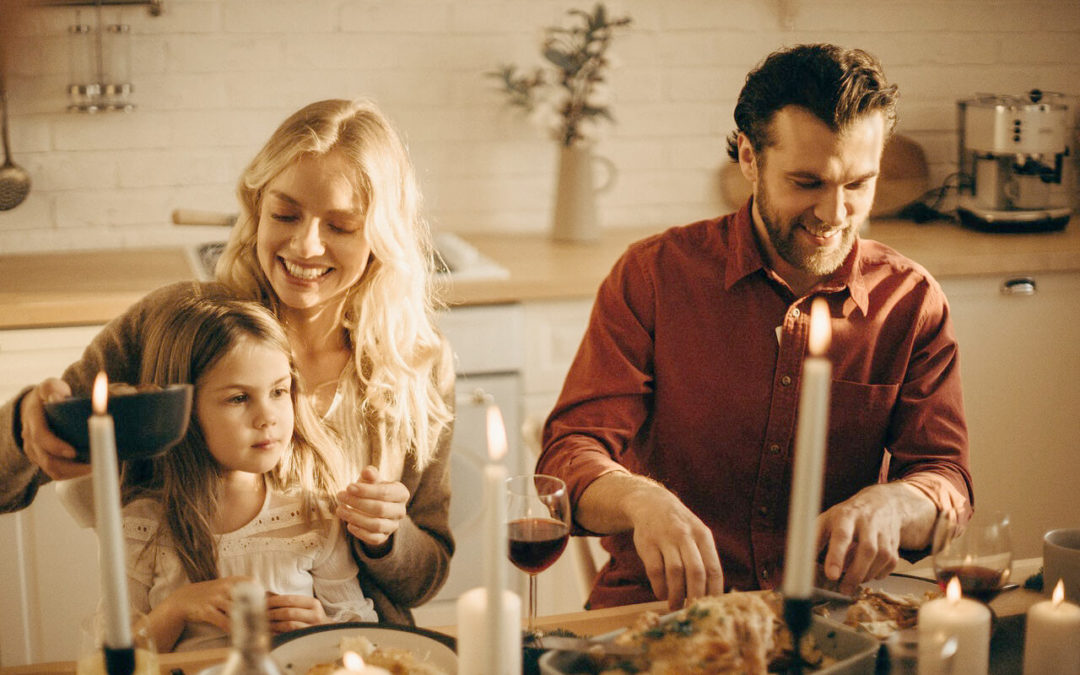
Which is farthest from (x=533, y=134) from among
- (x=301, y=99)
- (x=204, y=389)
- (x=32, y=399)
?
(x=32, y=399)

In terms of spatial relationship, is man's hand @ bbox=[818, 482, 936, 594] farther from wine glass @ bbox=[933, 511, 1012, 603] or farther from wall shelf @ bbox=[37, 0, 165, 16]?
wall shelf @ bbox=[37, 0, 165, 16]

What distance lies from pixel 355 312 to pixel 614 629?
70 cm

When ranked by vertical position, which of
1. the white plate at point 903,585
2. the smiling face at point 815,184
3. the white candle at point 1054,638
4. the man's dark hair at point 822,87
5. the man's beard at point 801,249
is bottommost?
the white plate at point 903,585

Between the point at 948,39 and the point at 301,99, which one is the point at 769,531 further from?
the point at 948,39

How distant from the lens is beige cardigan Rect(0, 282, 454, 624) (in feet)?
5.15

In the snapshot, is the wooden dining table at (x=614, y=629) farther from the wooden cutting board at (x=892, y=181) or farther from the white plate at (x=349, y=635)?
the wooden cutting board at (x=892, y=181)

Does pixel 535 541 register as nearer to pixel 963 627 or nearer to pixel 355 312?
pixel 963 627

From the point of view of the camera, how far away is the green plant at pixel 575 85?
2998 mm

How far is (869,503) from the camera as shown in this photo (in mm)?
1396

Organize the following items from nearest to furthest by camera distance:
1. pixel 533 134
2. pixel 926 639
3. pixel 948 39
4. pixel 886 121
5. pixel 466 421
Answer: pixel 926 639 → pixel 886 121 → pixel 466 421 → pixel 533 134 → pixel 948 39

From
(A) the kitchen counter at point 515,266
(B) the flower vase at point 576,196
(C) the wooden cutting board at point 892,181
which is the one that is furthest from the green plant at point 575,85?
(C) the wooden cutting board at point 892,181

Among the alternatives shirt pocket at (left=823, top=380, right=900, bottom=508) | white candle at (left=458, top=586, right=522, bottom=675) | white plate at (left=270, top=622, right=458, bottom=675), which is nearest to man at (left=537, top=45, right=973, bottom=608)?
shirt pocket at (left=823, top=380, right=900, bottom=508)

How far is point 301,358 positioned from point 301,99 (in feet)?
4.89

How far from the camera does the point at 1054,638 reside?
112cm
